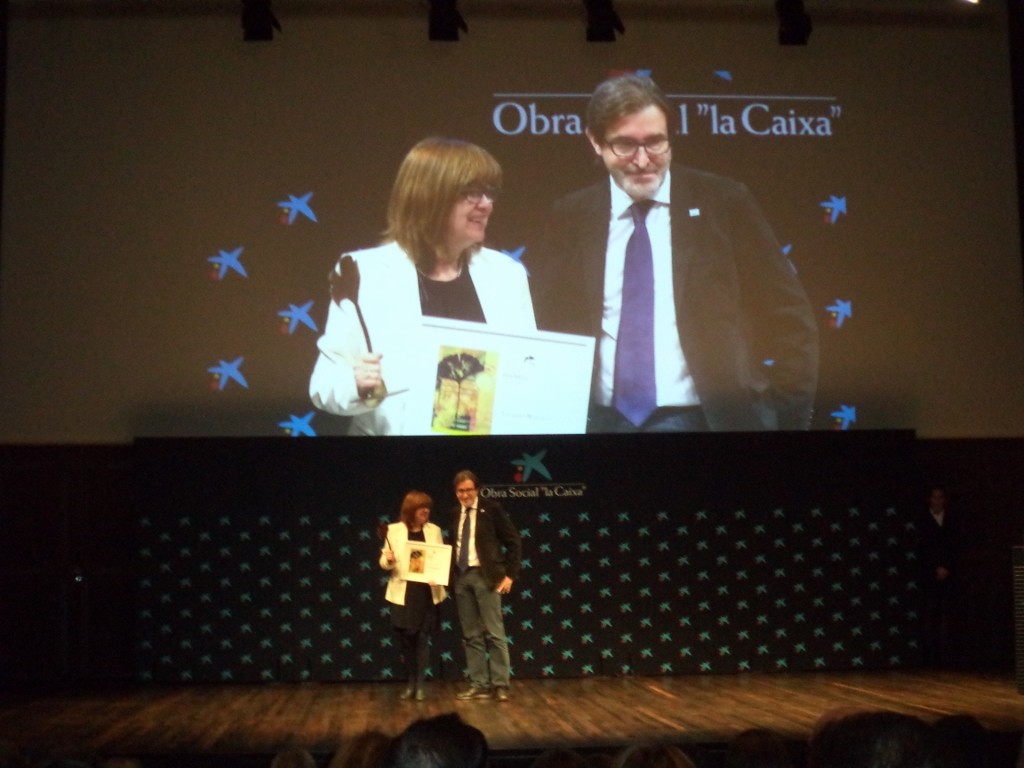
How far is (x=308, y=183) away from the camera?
10.6 m

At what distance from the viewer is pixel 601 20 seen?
423 inches

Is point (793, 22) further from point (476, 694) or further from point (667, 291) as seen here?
point (476, 694)

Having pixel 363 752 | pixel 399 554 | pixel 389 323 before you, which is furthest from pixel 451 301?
pixel 363 752

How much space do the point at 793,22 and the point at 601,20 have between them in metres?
1.59

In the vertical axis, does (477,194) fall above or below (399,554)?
above

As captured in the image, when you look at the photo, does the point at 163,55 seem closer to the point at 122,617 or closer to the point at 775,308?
the point at 122,617

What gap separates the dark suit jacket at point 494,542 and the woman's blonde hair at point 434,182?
2.54 metres

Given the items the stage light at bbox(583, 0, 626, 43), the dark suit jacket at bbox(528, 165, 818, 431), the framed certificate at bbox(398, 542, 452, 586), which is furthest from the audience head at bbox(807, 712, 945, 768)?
the stage light at bbox(583, 0, 626, 43)

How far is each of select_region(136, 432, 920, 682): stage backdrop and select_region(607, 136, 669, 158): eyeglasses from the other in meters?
2.31

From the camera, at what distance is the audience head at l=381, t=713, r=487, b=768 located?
299 centimetres

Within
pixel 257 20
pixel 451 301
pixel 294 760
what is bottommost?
pixel 294 760

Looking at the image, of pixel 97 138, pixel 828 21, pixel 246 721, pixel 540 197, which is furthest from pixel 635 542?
pixel 97 138

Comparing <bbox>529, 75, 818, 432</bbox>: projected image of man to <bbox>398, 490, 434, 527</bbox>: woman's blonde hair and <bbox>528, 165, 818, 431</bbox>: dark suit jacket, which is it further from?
<bbox>398, 490, 434, 527</bbox>: woman's blonde hair

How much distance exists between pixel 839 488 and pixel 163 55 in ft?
21.1
